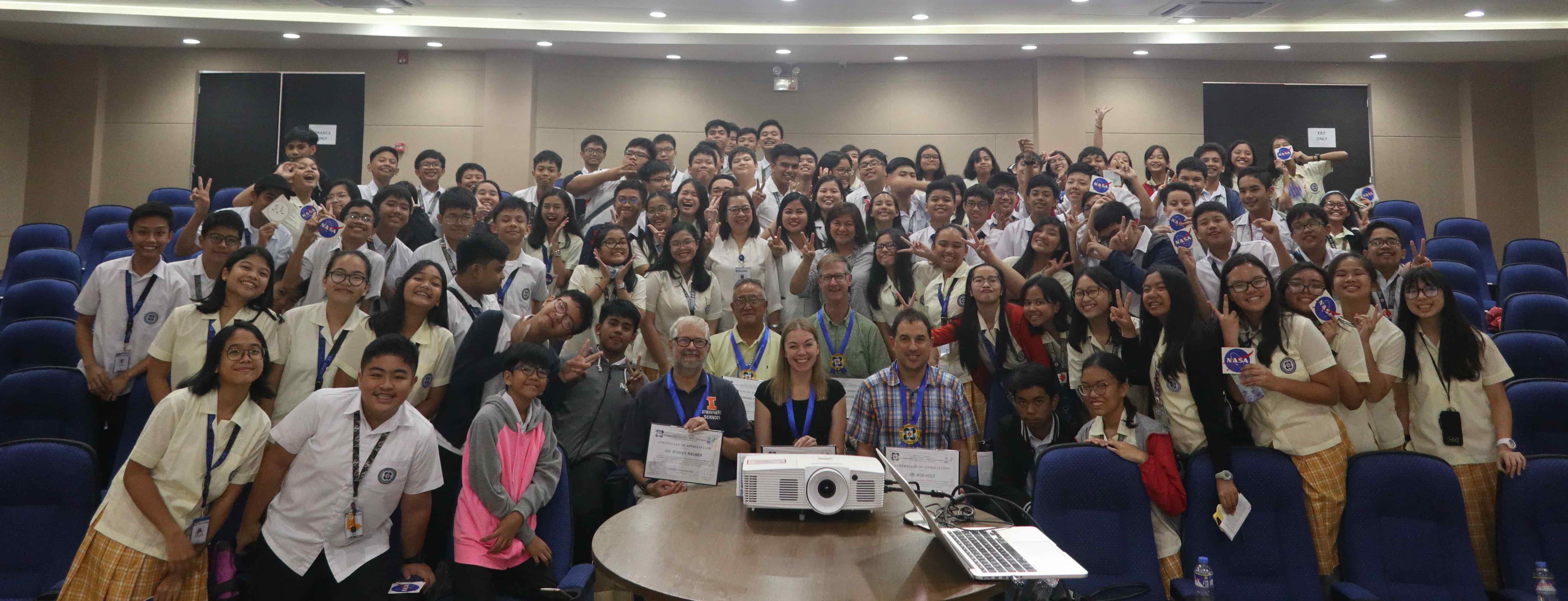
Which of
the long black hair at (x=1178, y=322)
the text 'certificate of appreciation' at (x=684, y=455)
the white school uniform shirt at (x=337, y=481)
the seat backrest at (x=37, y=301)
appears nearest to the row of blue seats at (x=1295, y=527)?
the long black hair at (x=1178, y=322)

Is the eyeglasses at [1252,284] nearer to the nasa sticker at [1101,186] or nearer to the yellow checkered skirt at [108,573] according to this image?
the nasa sticker at [1101,186]

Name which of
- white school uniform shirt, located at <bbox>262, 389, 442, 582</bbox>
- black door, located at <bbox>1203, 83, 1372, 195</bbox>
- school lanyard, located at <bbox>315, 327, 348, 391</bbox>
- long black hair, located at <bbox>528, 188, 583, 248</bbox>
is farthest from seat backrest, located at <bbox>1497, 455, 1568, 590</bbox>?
black door, located at <bbox>1203, 83, 1372, 195</bbox>

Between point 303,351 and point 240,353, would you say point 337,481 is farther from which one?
point 303,351

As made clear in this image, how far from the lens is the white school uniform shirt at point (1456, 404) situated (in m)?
3.60

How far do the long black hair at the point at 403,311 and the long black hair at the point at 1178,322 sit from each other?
307 centimetres

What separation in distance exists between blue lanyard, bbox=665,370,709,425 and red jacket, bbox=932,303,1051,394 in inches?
47.8

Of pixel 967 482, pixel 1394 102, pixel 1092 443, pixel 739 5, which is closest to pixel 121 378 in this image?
pixel 967 482

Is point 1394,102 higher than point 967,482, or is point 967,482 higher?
point 1394,102

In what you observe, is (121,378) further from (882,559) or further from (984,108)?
(984,108)

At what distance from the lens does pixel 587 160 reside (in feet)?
24.5

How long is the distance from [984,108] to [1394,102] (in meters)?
4.80

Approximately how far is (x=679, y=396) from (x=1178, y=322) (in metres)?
2.14

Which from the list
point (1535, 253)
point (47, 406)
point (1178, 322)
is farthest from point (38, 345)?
point (1535, 253)

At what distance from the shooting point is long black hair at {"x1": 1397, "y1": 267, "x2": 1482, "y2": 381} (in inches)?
144
